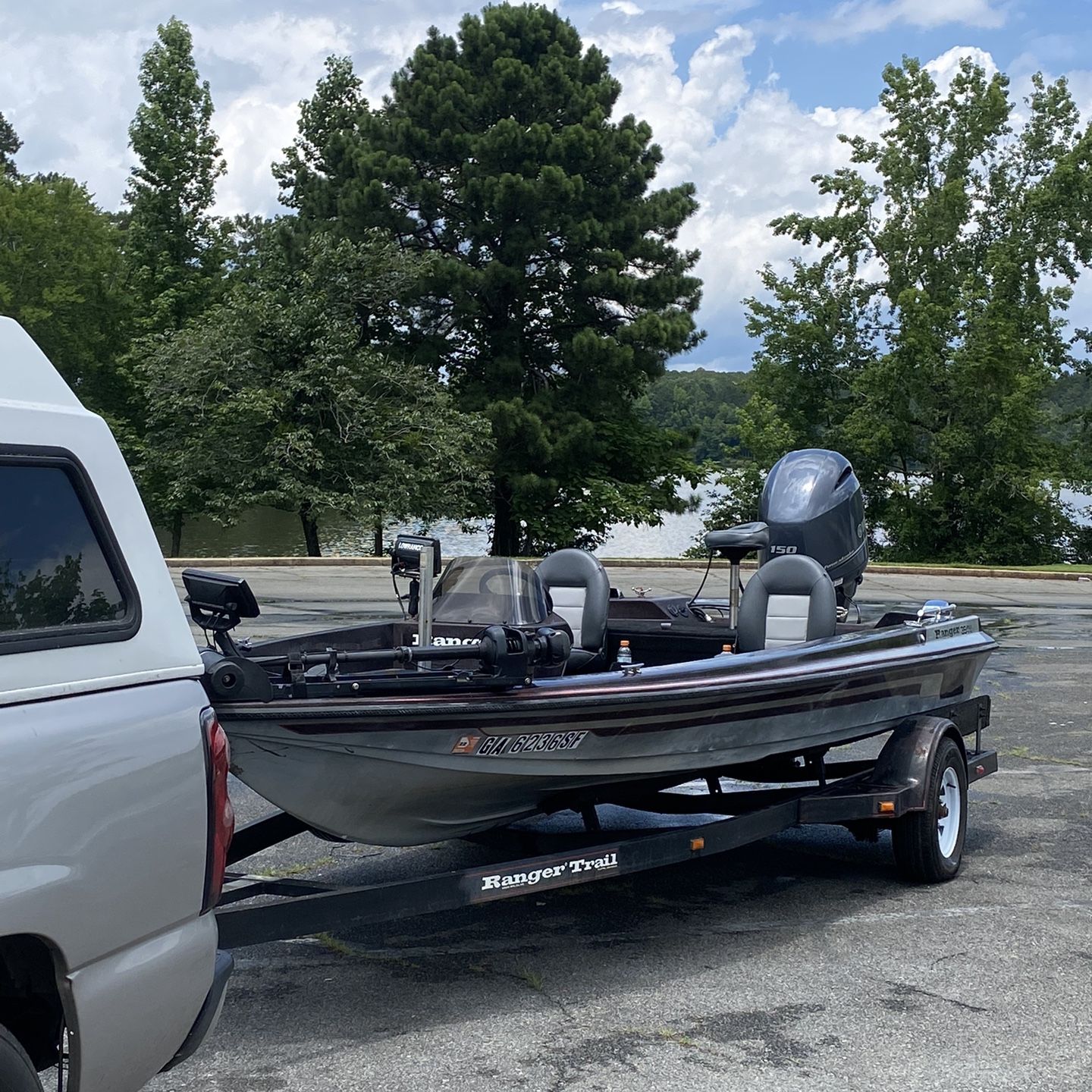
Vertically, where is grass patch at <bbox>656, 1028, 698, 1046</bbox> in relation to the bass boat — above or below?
below

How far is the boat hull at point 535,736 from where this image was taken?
4457mm

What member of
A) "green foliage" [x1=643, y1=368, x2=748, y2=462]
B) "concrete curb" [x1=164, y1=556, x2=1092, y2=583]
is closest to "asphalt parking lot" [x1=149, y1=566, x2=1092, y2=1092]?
"concrete curb" [x1=164, y1=556, x2=1092, y2=583]

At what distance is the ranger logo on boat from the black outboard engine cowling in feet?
12.9

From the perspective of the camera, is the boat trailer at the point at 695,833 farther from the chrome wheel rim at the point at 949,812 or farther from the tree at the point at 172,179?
the tree at the point at 172,179

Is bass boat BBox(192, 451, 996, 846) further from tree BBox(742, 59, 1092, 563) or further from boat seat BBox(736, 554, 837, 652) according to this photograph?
tree BBox(742, 59, 1092, 563)

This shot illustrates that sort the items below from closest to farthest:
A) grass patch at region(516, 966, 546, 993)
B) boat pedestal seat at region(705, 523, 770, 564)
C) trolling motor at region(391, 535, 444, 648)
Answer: grass patch at region(516, 966, 546, 993) → trolling motor at region(391, 535, 444, 648) → boat pedestal seat at region(705, 523, 770, 564)

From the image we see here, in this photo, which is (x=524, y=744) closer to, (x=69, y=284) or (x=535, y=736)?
(x=535, y=736)

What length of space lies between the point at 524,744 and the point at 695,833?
95cm

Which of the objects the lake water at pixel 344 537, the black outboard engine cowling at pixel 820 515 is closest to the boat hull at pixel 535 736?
the black outboard engine cowling at pixel 820 515

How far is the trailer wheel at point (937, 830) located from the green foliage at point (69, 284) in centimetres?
3712

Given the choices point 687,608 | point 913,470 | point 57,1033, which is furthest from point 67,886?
point 913,470

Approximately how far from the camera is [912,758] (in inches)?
251

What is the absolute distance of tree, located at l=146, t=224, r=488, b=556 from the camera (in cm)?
3156

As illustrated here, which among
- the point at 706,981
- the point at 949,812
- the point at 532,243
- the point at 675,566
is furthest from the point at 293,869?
the point at 532,243
